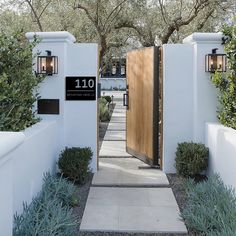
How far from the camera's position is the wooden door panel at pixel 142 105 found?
23.6 feet

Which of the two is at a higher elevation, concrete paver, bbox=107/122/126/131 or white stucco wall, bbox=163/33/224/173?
white stucco wall, bbox=163/33/224/173

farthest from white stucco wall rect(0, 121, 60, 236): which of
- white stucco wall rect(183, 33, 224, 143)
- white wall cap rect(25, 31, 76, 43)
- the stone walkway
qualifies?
white stucco wall rect(183, 33, 224, 143)

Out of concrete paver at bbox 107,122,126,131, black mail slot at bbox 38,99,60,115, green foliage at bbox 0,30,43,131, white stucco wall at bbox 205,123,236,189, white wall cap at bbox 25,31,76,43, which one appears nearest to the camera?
green foliage at bbox 0,30,43,131

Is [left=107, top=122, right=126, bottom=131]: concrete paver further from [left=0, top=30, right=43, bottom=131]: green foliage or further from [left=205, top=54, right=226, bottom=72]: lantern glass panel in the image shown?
[left=0, top=30, right=43, bottom=131]: green foliage

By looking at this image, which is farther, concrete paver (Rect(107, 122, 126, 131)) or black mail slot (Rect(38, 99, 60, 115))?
concrete paver (Rect(107, 122, 126, 131))

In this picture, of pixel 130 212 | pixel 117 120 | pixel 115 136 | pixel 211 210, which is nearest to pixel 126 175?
pixel 130 212

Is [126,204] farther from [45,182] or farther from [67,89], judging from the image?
[67,89]

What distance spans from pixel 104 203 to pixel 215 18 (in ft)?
31.3

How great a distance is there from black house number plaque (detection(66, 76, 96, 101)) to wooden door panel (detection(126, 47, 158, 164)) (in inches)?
43.7

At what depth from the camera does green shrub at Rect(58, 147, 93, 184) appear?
5.98 metres

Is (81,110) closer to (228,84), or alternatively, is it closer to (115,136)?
(228,84)

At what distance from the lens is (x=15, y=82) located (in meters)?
4.89

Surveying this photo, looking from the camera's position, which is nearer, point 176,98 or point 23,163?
point 23,163

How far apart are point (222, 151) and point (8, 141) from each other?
11.2 feet
